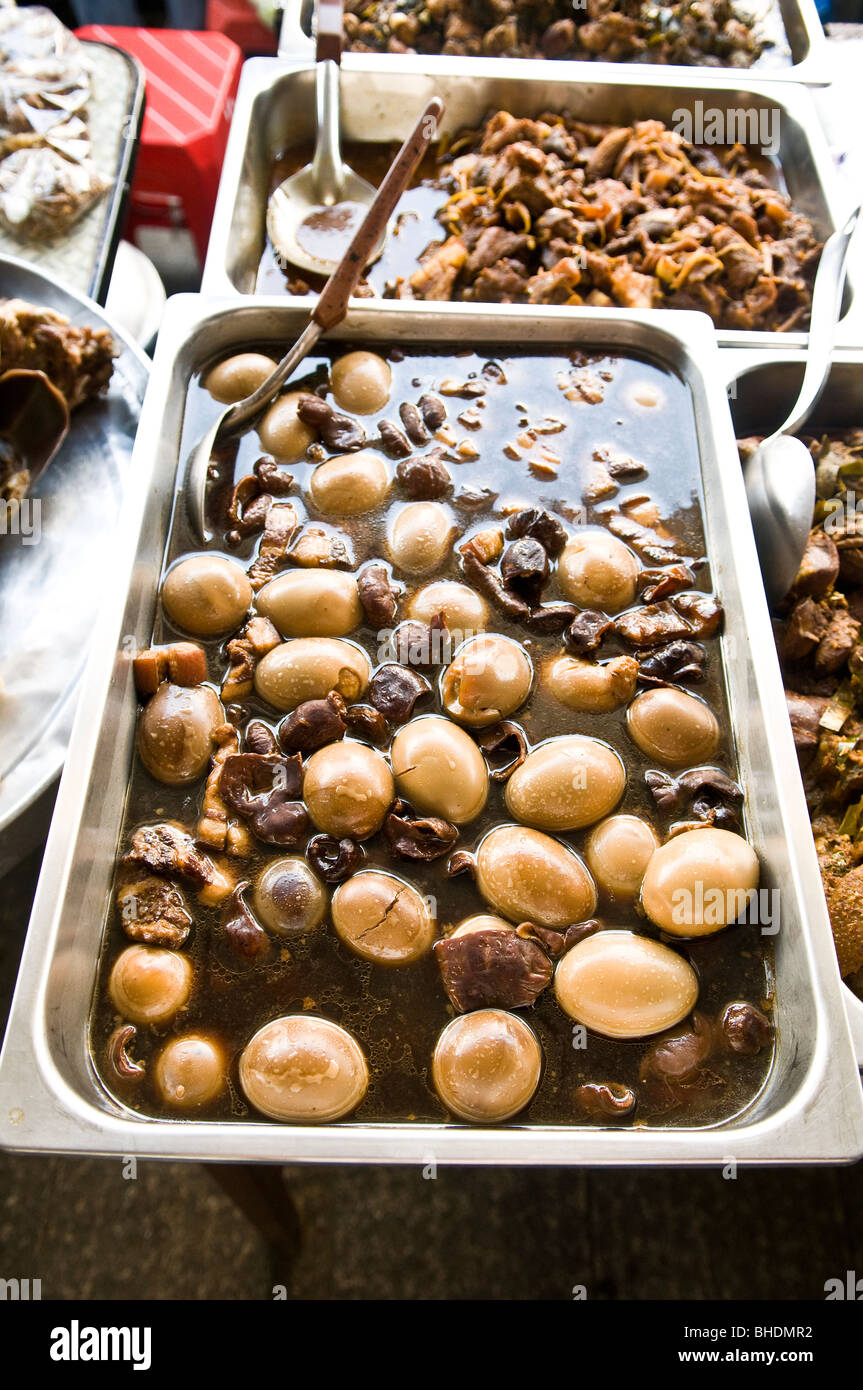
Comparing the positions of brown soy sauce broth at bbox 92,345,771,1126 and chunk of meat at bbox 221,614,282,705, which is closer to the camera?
brown soy sauce broth at bbox 92,345,771,1126

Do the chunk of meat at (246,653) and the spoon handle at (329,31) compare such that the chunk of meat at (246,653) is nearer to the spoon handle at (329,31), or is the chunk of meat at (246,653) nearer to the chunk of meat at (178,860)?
the chunk of meat at (178,860)

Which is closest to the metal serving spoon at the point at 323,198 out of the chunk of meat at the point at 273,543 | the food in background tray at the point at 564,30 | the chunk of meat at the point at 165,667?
the food in background tray at the point at 564,30

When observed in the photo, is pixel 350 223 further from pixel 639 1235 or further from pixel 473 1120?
pixel 639 1235

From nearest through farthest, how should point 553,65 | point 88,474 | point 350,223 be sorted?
point 88,474, point 350,223, point 553,65

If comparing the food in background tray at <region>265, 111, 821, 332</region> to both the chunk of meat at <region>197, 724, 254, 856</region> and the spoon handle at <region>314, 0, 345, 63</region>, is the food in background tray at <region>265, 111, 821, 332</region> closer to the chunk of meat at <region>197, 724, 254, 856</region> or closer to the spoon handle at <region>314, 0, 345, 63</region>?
the spoon handle at <region>314, 0, 345, 63</region>

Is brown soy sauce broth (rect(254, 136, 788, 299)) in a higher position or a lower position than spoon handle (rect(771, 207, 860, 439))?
higher

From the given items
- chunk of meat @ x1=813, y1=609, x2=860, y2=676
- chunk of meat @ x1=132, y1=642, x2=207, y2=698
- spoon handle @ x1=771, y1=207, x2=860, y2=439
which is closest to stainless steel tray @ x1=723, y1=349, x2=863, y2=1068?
spoon handle @ x1=771, y1=207, x2=860, y2=439
